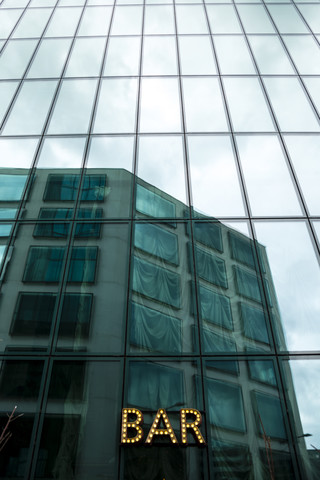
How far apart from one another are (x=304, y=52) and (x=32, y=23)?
600 inches

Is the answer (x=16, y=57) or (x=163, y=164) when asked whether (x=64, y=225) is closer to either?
(x=163, y=164)

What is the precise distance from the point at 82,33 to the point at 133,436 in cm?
2036

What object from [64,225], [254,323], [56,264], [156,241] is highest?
[64,225]

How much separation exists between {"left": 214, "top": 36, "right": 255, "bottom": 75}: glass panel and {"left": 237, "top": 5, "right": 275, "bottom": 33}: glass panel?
5.07 feet

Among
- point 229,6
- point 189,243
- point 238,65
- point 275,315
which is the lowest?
point 275,315

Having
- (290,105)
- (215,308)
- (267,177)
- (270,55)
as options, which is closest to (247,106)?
(290,105)

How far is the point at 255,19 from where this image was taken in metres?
22.0

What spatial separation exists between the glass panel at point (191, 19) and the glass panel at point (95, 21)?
4.15 meters

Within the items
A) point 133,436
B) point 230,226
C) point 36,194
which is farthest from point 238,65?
point 133,436

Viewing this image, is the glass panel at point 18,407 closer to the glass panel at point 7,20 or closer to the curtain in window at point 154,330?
the curtain in window at point 154,330

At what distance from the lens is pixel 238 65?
1905 centimetres

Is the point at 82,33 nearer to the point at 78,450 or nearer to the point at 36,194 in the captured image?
the point at 36,194

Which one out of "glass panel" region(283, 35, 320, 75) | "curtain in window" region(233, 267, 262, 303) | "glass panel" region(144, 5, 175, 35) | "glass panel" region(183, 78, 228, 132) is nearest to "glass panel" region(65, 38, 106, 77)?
"glass panel" region(144, 5, 175, 35)

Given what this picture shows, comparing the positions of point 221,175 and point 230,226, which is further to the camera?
A: point 221,175
